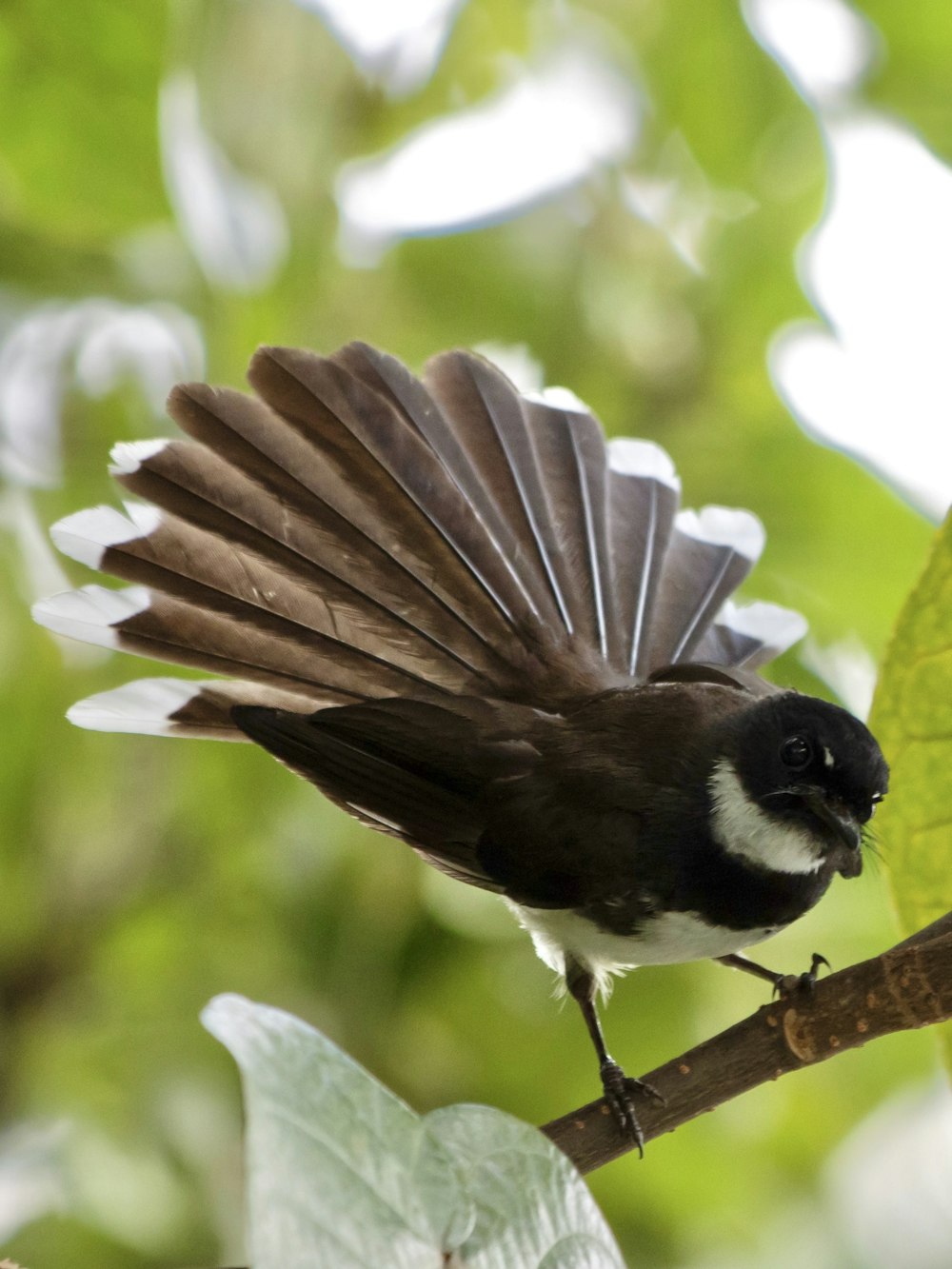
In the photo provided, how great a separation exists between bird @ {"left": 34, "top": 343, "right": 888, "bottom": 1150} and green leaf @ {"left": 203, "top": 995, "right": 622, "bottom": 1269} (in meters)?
1.09

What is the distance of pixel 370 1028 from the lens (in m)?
3.07

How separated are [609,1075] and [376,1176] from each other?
1.36 m

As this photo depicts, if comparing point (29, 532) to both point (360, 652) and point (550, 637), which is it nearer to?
point (360, 652)

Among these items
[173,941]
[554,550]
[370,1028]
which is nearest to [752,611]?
[554,550]

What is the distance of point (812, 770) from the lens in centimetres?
269

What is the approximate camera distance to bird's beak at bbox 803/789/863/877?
8.60ft

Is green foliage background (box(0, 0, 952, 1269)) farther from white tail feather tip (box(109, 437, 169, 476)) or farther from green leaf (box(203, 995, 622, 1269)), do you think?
green leaf (box(203, 995, 622, 1269))

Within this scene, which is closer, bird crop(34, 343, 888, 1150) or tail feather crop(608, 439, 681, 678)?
bird crop(34, 343, 888, 1150)

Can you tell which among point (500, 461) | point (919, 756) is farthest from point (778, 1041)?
point (500, 461)

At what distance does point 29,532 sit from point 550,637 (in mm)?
1130

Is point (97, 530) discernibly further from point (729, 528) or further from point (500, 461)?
point (729, 528)

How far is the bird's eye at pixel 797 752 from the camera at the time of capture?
270 centimetres

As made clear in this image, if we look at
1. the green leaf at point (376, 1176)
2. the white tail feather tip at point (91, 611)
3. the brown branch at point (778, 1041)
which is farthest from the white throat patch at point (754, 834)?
the green leaf at point (376, 1176)

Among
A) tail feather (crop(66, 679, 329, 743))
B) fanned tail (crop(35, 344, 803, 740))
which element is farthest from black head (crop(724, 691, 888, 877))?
tail feather (crop(66, 679, 329, 743))
